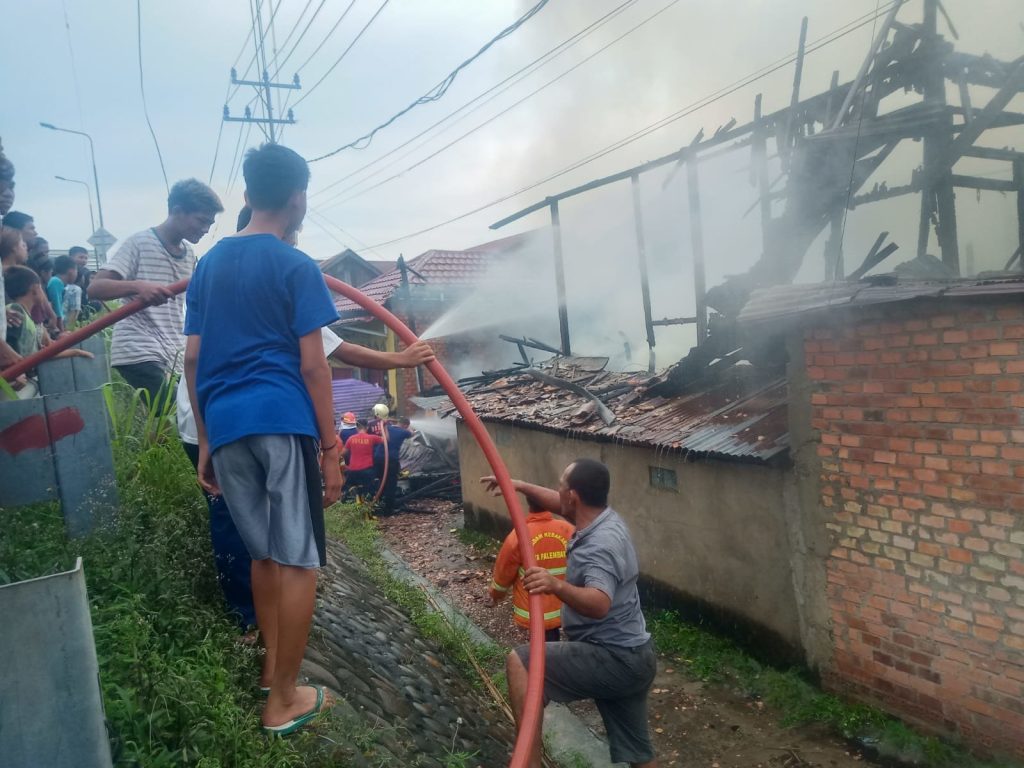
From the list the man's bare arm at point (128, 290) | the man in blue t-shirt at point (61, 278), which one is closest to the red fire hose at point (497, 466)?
the man's bare arm at point (128, 290)

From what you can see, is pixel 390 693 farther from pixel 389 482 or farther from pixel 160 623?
pixel 389 482

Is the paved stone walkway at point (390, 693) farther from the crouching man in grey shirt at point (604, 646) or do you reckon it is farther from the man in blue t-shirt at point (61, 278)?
the man in blue t-shirt at point (61, 278)

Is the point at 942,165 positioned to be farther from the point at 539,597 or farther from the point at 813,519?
the point at 539,597

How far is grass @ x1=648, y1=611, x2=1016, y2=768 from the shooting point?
470 cm

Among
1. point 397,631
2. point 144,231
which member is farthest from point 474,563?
point 144,231

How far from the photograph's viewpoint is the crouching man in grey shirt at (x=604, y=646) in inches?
139

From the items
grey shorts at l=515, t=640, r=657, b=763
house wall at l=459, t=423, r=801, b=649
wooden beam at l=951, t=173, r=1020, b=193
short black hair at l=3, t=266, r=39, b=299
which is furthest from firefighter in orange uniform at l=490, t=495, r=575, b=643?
wooden beam at l=951, t=173, r=1020, b=193

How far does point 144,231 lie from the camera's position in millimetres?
4387

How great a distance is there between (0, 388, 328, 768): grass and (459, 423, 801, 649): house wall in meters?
4.30

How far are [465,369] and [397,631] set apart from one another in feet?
45.8

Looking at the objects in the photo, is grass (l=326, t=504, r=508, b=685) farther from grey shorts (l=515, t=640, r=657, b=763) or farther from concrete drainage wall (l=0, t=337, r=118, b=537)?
concrete drainage wall (l=0, t=337, r=118, b=537)

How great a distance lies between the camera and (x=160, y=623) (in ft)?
10.7

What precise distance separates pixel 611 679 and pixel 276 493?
6.70 feet

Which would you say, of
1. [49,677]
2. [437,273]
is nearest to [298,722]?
[49,677]
